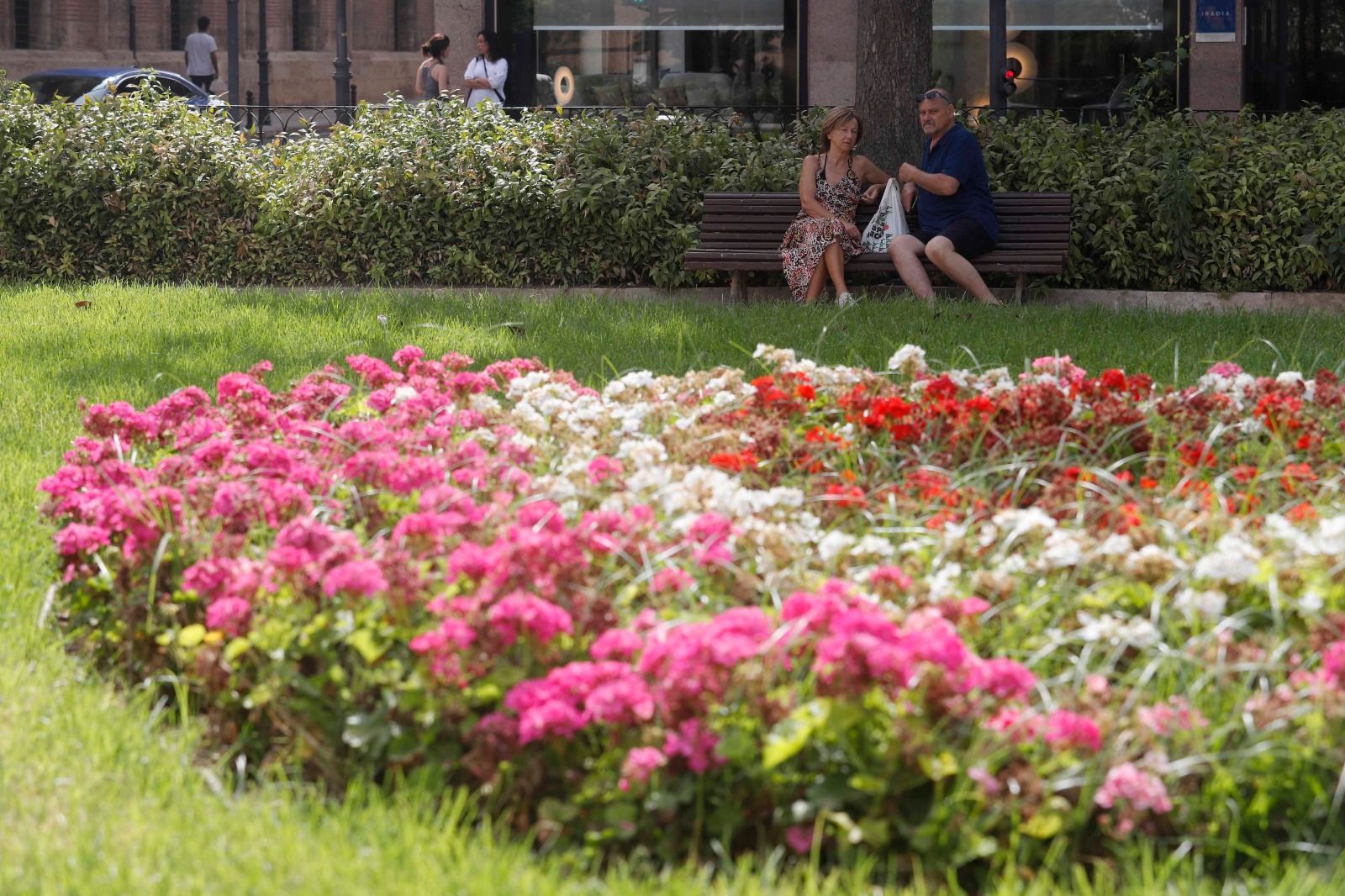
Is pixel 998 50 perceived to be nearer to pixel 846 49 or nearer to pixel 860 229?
pixel 846 49

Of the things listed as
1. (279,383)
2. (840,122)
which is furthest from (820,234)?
(279,383)

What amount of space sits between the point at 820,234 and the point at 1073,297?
1650 mm

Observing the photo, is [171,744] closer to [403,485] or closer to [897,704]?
[403,485]

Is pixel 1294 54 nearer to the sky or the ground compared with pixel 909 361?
nearer to the sky

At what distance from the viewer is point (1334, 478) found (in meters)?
4.27

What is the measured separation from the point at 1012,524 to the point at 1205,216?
7266mm

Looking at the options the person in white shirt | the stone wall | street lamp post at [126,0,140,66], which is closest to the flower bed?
the person in white shirt

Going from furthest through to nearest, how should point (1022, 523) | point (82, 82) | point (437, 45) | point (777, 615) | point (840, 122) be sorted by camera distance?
point (82, 82)
point (437, 45)
point (840, 122)
point (1022, 523)
point (777, 615)

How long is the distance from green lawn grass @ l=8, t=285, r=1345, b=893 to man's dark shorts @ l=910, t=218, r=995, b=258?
1.93 feet

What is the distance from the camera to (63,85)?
85.3 feet

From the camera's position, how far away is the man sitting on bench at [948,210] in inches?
388

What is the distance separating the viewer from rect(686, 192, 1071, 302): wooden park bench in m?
10.1

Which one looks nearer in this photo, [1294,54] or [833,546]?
[833,546]

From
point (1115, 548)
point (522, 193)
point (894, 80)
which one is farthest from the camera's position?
point (894, 80)
